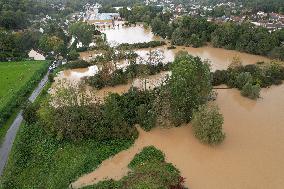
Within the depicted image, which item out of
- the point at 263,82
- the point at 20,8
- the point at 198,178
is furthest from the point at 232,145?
the point at 20,8

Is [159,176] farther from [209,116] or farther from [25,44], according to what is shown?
[25,44]

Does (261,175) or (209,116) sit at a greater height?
(209,116)

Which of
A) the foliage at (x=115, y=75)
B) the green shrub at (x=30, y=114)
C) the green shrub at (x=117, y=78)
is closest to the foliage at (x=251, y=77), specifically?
the foliage at (x=115, y=75)

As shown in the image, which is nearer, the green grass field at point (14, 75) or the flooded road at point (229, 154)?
the flooded road at point (229, 154)

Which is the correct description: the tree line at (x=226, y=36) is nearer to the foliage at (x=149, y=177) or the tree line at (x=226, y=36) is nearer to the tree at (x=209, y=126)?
the tree at (x=209, y=126)

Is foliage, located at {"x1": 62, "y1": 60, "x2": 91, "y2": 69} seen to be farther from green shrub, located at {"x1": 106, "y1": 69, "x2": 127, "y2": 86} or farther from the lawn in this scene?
green shrub, located at {"x1": 106, "y1": 69, "x2": 127, "y2": 86}

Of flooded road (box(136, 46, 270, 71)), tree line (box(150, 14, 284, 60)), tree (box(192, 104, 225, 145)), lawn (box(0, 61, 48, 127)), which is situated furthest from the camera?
tree line (box(150, 14, 284, 60))

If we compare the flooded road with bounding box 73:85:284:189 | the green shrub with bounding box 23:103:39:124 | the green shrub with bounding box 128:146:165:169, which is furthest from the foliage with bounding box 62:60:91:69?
the green shrub with bounding box 128:146:165:169
